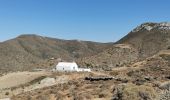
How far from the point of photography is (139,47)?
131750 mm

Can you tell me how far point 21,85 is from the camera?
63469mm

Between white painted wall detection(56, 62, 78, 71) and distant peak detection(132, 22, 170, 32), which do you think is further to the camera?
distant peak detection(132, 22, 170, 32)

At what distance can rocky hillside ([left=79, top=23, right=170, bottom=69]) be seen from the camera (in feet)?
365

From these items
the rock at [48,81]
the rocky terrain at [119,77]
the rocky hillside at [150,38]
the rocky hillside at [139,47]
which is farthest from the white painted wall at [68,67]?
the rocky hillside at [150,38]

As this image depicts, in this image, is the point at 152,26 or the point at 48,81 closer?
the point at 48,81

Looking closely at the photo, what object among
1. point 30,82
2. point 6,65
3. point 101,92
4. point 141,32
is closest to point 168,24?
point 141,32

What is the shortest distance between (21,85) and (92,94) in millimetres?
34044

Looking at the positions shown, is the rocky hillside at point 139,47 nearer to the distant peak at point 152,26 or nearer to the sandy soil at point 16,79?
the distant peak at point 152,26

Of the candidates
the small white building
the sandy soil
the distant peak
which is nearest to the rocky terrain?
the distant peak

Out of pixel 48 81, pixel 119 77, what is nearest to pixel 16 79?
pixel 48 81

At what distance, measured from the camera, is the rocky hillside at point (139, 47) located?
365 feet

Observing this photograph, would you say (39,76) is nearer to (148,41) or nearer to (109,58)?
(109,58)

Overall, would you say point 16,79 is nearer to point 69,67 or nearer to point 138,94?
point 69,67

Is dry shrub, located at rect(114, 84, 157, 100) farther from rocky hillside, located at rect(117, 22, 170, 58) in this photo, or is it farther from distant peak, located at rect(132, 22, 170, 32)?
distant peak, located at rect(132, 22, 170, 32)
